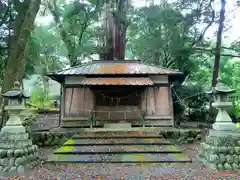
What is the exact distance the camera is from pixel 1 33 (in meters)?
12.2

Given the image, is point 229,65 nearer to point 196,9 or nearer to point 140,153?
point 196,9

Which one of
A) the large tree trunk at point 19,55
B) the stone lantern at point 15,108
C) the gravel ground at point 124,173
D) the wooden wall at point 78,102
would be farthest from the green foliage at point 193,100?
the stone lantern at point 15,108

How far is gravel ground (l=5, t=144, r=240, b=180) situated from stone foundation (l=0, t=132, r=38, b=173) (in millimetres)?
311

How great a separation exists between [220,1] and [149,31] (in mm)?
5000

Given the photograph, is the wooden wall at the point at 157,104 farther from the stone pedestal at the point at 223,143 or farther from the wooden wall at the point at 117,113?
the stone pedestal at the point at 223,143

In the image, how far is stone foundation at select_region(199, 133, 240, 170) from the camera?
571 centimetres

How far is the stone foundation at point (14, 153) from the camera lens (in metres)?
5.67

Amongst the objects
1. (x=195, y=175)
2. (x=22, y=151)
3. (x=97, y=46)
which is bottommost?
(x=195, y=175)

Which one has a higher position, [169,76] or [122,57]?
[122,57]

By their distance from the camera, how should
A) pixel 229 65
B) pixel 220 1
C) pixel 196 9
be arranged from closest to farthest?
pixel 220 1 < pixel 196 9 < pixel 229 65

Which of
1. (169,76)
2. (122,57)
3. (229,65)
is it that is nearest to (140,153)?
(169,76)

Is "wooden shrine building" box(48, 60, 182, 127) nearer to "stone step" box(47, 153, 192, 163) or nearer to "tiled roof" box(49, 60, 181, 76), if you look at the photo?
"tiled roof" box(49, 60, 181, 76)

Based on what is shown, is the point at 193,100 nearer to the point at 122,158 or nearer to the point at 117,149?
the point at 117,149

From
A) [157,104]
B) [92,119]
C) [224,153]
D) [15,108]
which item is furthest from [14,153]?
[157,104]
